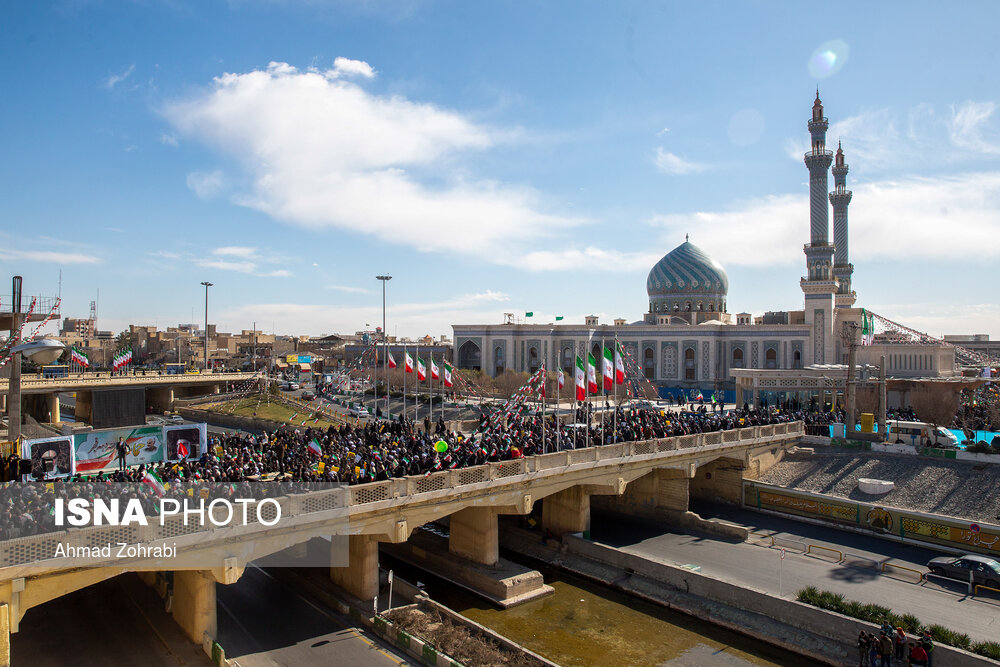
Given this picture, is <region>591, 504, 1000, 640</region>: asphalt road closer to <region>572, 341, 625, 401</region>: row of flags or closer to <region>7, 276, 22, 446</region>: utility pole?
<region>572, 341, 625, 401</region>: row of flags

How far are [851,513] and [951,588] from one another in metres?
6.47

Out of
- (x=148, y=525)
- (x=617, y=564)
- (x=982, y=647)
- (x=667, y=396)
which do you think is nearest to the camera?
(x=148, y=525)

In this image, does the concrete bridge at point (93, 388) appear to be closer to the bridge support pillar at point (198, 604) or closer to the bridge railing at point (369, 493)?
the bridge support pillar at point (198, 604)

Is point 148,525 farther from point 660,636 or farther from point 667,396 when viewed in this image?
point 667,396

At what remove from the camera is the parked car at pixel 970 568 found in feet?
62.9

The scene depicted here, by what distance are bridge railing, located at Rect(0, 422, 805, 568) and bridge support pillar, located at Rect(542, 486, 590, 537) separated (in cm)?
240

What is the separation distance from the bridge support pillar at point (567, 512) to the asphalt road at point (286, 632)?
9.73 m

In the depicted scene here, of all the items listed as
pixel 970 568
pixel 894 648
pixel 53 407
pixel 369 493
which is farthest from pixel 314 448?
pixel 53 407

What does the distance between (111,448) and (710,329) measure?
58446 mm

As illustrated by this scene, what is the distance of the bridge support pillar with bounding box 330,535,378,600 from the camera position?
18766 mm

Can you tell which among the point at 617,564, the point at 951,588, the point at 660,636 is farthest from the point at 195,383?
the point at 951,588

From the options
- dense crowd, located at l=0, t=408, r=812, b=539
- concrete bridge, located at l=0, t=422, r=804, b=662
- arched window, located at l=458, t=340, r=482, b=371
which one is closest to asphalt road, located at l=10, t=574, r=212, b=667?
concrete bridge, located at l=0, t=422, r=804, b=662

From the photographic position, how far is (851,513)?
1021 inches

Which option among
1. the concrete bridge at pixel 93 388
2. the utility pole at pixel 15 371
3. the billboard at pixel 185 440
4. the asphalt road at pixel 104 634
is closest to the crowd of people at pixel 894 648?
the asphalt road at pixel 104 634
